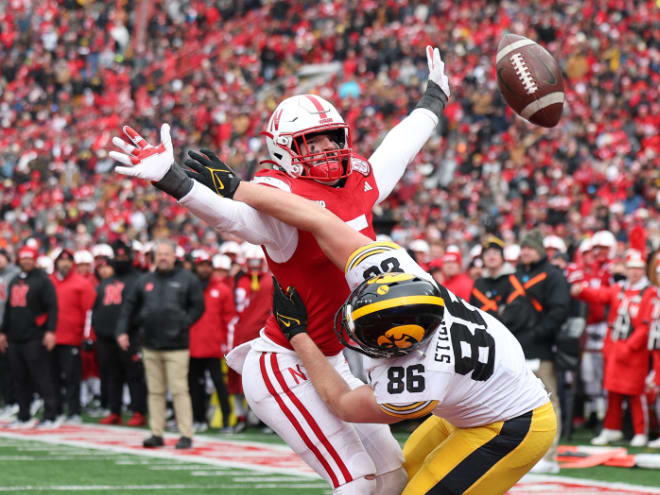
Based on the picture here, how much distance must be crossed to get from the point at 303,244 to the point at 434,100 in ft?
4.00

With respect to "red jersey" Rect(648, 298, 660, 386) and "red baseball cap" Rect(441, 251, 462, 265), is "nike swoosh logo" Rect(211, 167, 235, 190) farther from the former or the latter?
"red baseball cap" Rect(441, 251, 462, 265)

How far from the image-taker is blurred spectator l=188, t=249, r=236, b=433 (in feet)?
34.7

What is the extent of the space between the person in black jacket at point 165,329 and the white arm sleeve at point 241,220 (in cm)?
518

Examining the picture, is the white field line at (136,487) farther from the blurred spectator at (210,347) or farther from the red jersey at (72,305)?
the red jersey at (72,305)

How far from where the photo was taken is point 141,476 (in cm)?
760

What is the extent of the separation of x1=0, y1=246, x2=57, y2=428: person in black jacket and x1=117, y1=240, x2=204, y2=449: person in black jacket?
4.14 ft

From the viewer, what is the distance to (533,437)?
158 inches

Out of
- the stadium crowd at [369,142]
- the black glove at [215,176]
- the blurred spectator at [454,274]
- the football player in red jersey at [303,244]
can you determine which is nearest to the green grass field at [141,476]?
the stadium crowd at [369,142]

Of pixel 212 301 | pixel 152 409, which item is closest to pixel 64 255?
pixel 212 301

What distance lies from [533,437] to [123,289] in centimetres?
792

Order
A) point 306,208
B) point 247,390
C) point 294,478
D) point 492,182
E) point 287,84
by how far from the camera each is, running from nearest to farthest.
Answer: point 306,208
point 247,390
point 294,478
point 492,182
point 287,84

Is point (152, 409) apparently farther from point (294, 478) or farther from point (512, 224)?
point (512, 224)

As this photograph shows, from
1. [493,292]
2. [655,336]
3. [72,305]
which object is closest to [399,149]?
[493,292]

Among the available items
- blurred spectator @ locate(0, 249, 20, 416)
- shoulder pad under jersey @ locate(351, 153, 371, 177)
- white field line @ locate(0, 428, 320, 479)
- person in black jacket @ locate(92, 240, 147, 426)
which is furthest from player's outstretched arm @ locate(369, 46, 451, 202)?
blurred spectator @ locate(0, 249, 20, 416)
